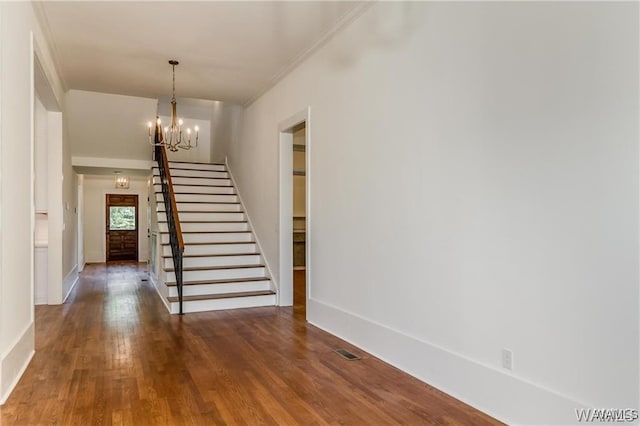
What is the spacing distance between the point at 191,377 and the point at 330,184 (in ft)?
7.24

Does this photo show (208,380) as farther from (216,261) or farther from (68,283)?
(68,283)

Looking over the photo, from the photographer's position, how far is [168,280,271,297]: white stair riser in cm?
563

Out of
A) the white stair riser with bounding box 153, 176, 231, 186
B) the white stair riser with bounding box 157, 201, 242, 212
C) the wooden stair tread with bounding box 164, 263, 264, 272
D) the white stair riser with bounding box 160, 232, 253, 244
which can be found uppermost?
the white stair riser with bounding box 153, 176, 231, 186

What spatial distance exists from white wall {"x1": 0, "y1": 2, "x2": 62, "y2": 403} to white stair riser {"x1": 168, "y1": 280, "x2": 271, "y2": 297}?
2080 millimetres

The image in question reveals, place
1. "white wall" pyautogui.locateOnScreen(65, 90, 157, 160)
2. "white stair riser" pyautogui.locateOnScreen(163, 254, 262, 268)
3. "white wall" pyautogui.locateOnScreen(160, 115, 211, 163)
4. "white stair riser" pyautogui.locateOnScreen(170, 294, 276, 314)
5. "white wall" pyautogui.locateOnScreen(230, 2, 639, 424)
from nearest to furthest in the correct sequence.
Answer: "white wall" pyautogui.locateOnScreen(230, 2, 639, 424) → "white stair riser" pyautogui.locateOnScreen(170, 294, 276, 314) → "white stair riser" pyautogui.locateOnScreen(163, 254, 262, 268) → "white wall" pyautogui.locateOnScreen(65, 90, 157, 160) → "white wall" pyautogui.locateOnScreen(160, 115, 211, 163)

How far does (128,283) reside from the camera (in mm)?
7855

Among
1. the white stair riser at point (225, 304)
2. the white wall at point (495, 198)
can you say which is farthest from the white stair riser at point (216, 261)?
the white wall at point (495, 198)

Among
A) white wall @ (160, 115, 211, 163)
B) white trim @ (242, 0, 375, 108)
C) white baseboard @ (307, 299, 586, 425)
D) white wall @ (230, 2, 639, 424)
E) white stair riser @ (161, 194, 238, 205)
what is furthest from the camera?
white wall @ (160, 115, 211, 163)

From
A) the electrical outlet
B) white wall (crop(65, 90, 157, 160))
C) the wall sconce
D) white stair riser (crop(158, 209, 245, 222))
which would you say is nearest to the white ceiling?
white wall (crop(65, 90, 157, 160))

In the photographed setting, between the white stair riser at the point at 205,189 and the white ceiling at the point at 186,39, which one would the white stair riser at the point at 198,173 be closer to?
the white stair riser at the point at 205,189

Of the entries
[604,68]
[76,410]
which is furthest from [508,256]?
[76,410]

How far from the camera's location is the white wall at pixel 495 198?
1.98 meters

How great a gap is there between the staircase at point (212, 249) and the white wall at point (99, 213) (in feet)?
16.7

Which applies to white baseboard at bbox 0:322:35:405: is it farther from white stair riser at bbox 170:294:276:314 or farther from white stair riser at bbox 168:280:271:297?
white stair riser at bbox 168:280:271:297
